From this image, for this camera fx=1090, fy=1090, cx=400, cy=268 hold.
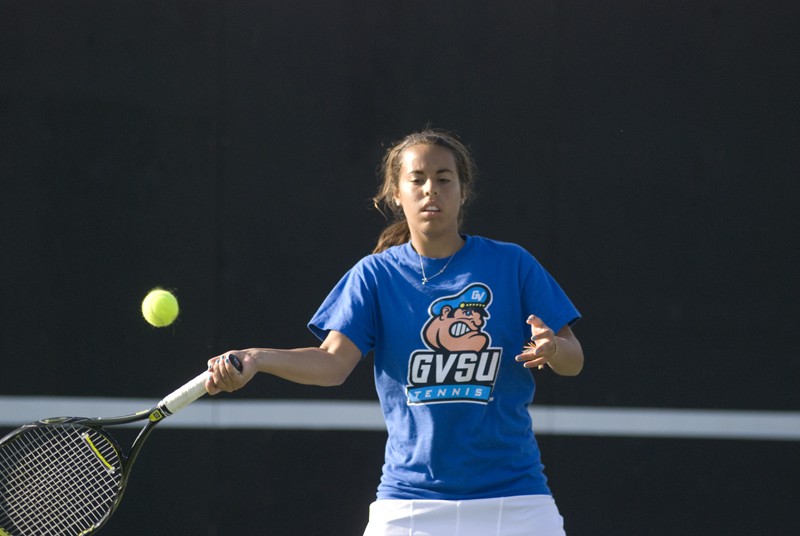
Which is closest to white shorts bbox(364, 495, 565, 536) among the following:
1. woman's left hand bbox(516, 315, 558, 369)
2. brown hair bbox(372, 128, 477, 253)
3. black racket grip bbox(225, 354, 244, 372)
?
woman's left hand bbox(516, 315, 558, 369)

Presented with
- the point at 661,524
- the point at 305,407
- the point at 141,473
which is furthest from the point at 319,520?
the point at 661,524

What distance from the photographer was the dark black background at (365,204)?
13.8ft

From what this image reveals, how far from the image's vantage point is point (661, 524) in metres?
4.20

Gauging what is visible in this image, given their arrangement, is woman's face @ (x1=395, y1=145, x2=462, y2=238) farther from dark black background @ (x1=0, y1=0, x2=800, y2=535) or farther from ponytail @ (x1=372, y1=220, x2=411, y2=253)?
dark black background @ (x1=0, y1=0, x2=800, y2=535)

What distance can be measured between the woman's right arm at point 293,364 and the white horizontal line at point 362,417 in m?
1.34

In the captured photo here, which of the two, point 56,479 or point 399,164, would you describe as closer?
point 399,164

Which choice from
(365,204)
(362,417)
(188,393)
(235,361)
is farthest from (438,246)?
(362,417)

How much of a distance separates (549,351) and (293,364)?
2.19 ft

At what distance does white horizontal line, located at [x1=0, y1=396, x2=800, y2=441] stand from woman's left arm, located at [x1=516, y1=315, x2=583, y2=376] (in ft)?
→ 4.72

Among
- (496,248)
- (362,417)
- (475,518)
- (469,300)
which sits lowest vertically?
(362,417)

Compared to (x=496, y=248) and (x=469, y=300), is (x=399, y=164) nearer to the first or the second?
(x=496, y=248)

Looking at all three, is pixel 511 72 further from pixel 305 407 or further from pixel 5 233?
pixel 5 233

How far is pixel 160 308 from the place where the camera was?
3.92 m

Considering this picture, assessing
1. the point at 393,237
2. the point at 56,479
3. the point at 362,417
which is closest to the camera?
the point at 393,237
